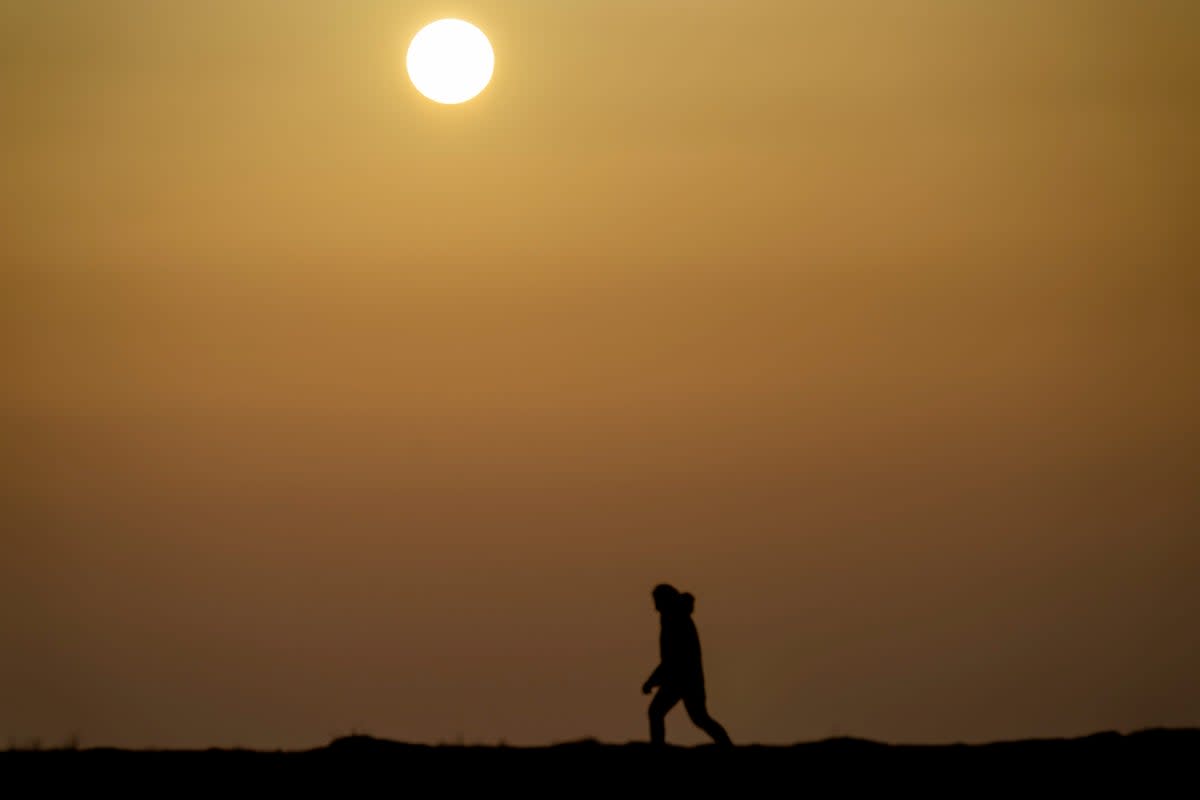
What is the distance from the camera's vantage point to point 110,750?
1166 centimetres

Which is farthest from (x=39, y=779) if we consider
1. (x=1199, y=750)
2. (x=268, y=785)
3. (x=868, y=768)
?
(x=1199, y=750)

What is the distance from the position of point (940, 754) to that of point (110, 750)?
6492 millimetres

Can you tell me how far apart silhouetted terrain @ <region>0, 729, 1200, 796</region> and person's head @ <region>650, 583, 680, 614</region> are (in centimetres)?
245

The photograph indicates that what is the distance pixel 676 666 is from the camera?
14.3 metres

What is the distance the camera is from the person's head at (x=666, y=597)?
565 inches

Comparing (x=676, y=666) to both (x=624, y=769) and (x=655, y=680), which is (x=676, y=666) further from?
(x=624, y=769)

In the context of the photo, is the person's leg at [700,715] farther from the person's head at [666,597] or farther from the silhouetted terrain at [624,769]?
the silhouetted terrain at [624,769]

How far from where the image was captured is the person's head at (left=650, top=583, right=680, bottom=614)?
47.1 feet

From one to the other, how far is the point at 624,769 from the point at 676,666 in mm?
3120

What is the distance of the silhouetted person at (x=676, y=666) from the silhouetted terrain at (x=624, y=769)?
2.25 meters

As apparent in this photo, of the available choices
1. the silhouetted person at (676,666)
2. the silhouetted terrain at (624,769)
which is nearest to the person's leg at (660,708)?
the silhouetted person at (676,666)

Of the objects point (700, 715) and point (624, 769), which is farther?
point (700, 715)

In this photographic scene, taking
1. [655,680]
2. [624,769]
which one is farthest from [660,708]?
[624,769]

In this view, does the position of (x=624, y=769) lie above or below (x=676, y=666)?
below
